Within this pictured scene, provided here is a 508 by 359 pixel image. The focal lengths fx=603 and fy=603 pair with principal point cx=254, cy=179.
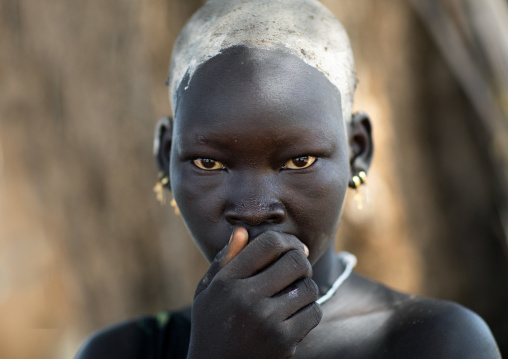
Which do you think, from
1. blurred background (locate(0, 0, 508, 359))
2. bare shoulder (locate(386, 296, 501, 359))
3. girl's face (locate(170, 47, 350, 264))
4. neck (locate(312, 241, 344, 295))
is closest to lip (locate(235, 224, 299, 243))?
girl's face (locate(170, 47, 350, 264))

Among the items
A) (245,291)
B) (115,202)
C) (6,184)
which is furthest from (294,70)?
(6,184)

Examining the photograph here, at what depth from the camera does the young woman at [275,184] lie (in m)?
1.28

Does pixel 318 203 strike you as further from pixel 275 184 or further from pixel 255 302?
pixel 255 302

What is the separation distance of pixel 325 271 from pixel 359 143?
38 centimetres

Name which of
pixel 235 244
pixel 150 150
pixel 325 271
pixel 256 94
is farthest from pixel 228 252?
pixel 150 150

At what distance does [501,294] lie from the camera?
166 inches

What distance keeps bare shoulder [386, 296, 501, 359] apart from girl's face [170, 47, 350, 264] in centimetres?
33

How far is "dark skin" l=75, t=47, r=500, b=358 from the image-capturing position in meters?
1.27

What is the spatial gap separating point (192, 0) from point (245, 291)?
9.89 feet

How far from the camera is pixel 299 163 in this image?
1.40 m

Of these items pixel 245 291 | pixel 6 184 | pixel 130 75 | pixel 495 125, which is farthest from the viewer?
pixel 6 184

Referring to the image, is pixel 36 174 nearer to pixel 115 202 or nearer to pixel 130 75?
pixel 115 202

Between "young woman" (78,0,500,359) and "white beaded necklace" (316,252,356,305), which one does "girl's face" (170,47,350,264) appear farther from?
"white beaded necklace" (316,252,356,305)

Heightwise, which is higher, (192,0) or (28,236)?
(192,0)
